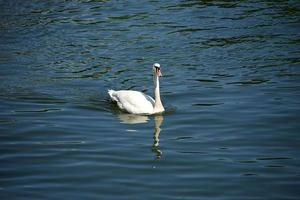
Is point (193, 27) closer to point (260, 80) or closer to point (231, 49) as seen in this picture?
point (231, 49)

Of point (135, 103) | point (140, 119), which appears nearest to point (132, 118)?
point (140, 119)

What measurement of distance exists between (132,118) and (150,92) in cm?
261

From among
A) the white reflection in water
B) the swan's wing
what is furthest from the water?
the swan's wing

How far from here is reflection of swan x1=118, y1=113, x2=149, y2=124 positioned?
1677 centimetres

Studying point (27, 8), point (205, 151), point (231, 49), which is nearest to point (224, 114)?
point (205, 151)

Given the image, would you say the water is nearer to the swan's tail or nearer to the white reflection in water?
the white reflection in water

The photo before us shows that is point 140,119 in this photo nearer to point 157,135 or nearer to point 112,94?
point 112,94

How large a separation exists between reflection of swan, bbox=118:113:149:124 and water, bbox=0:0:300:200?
0.03m

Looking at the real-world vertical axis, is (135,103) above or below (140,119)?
above

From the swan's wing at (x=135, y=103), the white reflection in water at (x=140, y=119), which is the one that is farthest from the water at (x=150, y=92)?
the swan's wing at (x=135, y=103)

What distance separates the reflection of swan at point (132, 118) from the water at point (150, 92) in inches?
1.2

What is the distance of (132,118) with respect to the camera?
17062 millimetres

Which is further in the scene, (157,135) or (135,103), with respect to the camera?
(135,103)

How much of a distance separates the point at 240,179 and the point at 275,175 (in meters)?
0.69
